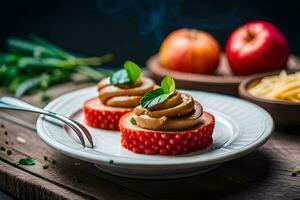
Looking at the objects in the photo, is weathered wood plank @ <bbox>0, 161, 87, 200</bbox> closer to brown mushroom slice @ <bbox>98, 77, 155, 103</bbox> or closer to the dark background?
brown mushroom slice @ <bbox>98, 77, 155, 103</bbox>

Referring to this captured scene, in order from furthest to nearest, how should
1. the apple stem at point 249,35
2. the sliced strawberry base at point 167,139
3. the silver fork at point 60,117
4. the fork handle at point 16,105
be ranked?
1. the apple stem at point 249,35
2. the fork handle at point 16,105
3. the silver fork at point 60,117
4. the sliced strawberry base at point 167,139

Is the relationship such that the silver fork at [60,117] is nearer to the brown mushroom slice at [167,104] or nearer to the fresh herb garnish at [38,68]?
the brown mushroom slice at [167,104]

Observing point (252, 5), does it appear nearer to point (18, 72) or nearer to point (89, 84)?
point (89, 84)

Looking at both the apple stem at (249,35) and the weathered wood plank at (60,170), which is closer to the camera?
the weathered wood plank at (60,170)

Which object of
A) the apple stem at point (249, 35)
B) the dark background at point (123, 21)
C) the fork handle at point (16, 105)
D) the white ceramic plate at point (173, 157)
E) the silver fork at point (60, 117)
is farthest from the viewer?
the dark background at point (123, 21)

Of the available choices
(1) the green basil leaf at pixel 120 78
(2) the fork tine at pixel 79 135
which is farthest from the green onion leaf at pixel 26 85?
(2) the fork tine at pixel 79 135

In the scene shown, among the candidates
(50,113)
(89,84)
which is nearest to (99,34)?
(89,84)

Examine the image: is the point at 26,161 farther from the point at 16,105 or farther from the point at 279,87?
the point at 279,87
